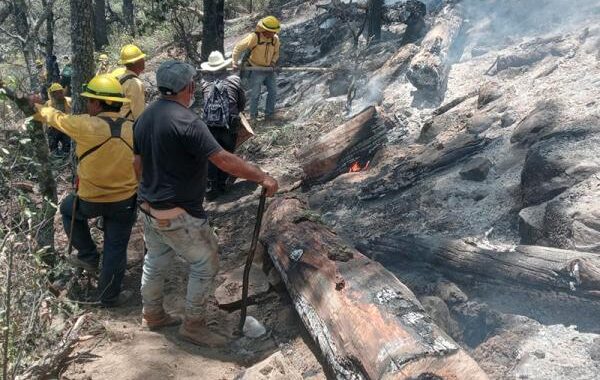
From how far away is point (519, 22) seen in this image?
10.9 m

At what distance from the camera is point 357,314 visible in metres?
3.61

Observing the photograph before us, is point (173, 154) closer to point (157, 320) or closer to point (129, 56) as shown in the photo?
A: point (157, 320)

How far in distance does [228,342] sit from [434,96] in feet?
19.5

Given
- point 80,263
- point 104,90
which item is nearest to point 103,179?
point 104,90

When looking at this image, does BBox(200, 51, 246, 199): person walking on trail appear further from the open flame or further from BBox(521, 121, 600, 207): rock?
BBox(521, 121, 600, 207): rock

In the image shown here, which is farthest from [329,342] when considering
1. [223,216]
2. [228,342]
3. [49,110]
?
[223,216]

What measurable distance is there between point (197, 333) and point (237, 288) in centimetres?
85

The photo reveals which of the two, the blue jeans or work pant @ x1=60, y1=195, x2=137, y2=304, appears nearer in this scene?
work pant @ x1=60, y1=195, x2=137, y2=304

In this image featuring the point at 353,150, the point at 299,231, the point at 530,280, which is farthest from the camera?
the point at 353,150

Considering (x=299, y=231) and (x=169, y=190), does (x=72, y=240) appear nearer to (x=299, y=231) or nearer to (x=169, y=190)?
(x=169, y=190)

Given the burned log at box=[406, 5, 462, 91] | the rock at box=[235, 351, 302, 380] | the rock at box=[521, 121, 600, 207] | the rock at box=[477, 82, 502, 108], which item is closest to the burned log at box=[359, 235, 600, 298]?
the rock at box=[521, 121, 600, 207]

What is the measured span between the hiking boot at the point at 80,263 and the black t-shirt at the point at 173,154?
1.38m

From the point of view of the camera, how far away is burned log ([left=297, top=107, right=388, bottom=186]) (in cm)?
746

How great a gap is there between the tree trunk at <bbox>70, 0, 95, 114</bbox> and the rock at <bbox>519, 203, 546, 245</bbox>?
4.86 metres
